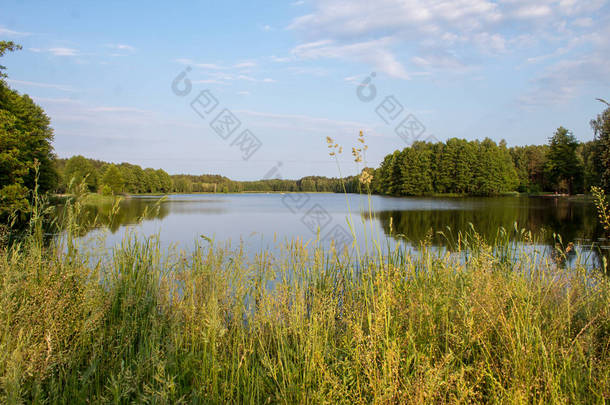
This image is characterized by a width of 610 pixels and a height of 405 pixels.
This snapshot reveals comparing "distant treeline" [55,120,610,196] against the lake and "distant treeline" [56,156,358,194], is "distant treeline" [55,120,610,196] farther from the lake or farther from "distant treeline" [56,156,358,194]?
the lake

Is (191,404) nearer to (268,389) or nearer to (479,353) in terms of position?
(268,389)

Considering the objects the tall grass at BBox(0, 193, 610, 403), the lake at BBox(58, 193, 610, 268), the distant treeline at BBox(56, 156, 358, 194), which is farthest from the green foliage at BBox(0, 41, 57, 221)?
the distant treeline at BBox(56, 156, 358, 194)

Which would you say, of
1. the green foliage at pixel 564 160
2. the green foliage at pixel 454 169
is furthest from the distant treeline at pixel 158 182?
the green foliage at pixel 564 160

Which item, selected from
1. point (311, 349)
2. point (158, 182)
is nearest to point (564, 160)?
point (311, 349)

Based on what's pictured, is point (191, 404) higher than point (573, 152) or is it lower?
lower

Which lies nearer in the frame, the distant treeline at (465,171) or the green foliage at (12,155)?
the green foliage at (12,155)

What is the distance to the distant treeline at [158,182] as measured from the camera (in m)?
60.7

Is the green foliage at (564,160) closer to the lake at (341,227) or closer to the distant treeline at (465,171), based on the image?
the distant treeline at (465,171)

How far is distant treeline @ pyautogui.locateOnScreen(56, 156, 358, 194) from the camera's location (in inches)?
2389

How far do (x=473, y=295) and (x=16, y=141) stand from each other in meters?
24.9

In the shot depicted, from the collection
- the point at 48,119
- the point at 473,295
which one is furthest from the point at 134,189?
the point at 473,295

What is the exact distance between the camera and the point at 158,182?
82500 mm

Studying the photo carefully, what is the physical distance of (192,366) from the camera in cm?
313

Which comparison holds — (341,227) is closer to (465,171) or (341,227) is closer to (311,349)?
(311,349)
